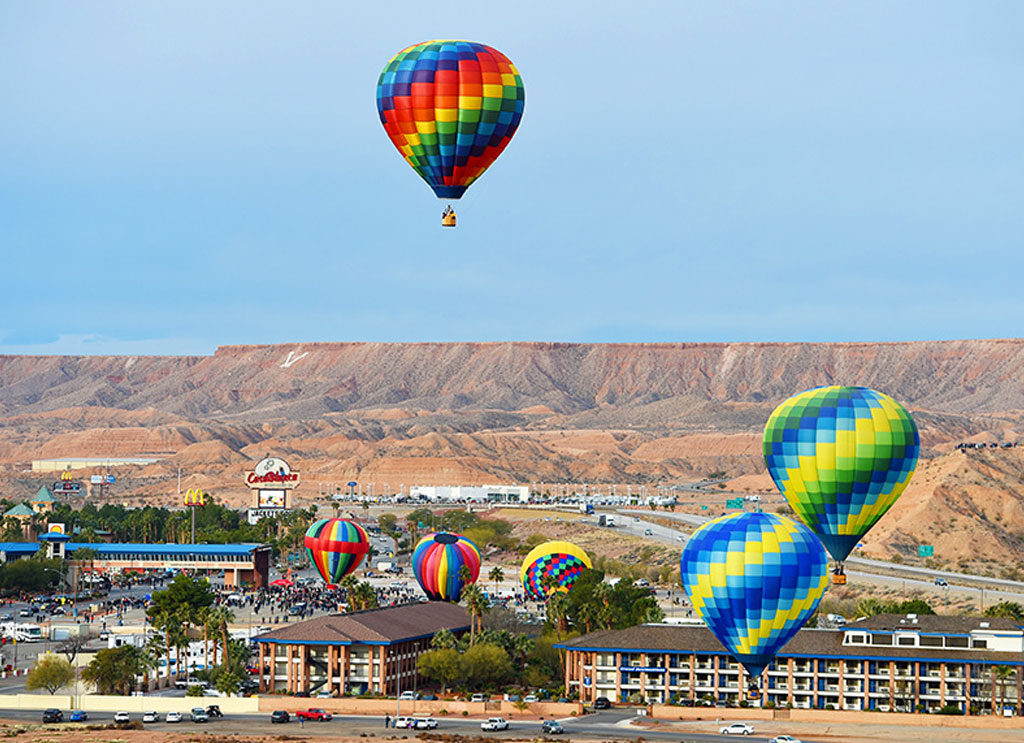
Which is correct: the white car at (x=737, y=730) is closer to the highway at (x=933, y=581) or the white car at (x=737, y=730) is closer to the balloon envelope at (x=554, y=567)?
the balloon envelope at (x=554, y=567)

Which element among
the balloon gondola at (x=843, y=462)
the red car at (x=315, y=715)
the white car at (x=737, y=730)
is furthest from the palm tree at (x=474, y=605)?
the white car at (x=737, y=730)

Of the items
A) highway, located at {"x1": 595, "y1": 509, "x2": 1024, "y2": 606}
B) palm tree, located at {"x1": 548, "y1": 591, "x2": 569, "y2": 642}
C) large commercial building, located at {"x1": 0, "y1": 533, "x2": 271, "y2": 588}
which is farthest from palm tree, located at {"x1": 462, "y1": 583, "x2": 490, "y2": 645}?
large commercial building, located at {"x1": 0, "y1": 533, "x2": 271, "y2": 588}

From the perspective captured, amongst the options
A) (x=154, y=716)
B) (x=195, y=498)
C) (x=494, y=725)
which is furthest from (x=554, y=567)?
(x=195, y=498)

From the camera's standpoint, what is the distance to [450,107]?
71312mm

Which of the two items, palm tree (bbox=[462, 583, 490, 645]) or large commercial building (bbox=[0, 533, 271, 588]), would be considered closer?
palm tree (bbox=[462, 583, 490, 645])

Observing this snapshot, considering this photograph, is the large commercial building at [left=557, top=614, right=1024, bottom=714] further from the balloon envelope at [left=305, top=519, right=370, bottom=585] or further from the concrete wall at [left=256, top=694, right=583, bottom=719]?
the balloon envelope at [left=305, top=519, right=370, bottom=585]

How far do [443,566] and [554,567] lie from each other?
7.55 m

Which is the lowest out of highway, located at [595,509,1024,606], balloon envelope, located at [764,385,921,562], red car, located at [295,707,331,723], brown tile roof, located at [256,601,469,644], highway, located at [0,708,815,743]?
highway, located at [0,708,815,743]

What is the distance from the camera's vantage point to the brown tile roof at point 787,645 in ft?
256

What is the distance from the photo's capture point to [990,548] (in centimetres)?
14775

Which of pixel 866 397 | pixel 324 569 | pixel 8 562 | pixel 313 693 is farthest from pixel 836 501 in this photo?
pixel 8 562

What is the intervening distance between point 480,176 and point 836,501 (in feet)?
74.0

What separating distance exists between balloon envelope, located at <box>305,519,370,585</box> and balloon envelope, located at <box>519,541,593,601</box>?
46.5 feet

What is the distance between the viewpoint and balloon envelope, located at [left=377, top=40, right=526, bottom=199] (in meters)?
71.3
